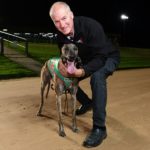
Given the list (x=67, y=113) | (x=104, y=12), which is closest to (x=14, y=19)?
(x=104, y=12)

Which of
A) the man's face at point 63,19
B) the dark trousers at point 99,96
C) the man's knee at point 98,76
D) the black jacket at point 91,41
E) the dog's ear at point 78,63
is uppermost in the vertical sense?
the man's face at point 63,19

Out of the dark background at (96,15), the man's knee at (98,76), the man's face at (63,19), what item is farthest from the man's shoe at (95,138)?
the dark background at (96,15)

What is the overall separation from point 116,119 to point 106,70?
1.25 meters

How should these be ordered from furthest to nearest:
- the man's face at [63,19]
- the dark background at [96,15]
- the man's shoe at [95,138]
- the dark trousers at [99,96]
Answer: the dark background at [96,15]
the dark trousers at [99,96]
the man's shoe at [95,138]
the man's face at [63,19]

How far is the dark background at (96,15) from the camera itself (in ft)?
104

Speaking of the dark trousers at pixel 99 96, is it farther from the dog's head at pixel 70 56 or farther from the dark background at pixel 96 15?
the dark background at pixel 96 15

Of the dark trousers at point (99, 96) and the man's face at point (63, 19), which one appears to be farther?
the dark trousers at point (99, 96)

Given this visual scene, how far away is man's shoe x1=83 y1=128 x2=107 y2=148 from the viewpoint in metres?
4.62

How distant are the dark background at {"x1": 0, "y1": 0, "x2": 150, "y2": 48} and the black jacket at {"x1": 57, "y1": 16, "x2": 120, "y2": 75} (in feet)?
77.0

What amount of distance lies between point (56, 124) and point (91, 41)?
1403 millimetres

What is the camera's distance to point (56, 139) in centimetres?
484

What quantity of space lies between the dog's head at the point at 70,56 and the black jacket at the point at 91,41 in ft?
0.56

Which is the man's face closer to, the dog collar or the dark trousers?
the dog collar

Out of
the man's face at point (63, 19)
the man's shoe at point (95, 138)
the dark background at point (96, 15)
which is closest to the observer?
the man's face at point (63, 19)
